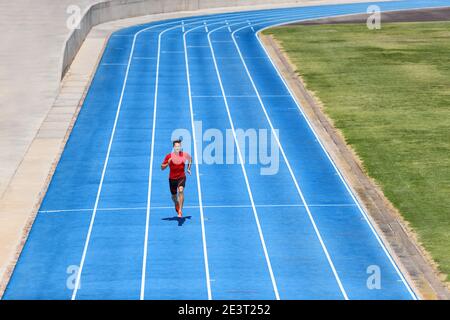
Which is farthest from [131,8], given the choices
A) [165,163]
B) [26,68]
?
[165,163]

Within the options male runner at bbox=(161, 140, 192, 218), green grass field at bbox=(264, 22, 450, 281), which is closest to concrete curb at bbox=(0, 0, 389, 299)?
male runner at bbox=(161, 140, 192, 218)

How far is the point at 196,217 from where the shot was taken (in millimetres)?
24984

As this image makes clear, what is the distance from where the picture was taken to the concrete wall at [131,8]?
48969mm

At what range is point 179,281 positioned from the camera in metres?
21.1

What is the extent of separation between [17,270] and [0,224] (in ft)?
9.20

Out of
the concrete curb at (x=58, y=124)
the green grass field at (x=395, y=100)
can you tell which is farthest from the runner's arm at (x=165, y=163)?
the green grass field at (x=395, y=100)

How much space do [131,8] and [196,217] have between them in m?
35.0

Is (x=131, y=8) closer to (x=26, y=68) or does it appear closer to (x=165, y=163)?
(x=26, y=68)

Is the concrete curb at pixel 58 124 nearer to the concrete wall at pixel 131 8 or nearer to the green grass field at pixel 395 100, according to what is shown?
the concrete wall at pixel 131 8

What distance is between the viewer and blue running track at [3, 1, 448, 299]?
2105 cm

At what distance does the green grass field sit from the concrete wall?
893 cm

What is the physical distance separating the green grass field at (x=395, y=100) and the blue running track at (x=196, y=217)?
130cm
